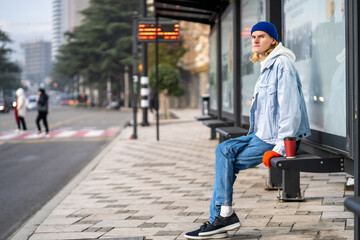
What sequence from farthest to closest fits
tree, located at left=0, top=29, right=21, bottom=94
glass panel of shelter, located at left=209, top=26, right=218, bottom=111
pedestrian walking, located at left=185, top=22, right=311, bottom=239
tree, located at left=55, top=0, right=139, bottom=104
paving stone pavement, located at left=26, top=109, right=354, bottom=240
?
1. tree, located at left=0, top=29, right=21, bottom=94
2. tree, located at left=55, top=0, right=139, bottom=104
3. glass panel of shelter, located at left=209, top=26, right=218, bottom=111
4. paving stone pavement, located at left=26, top=109, right=354, bottom=240
5. pedestrian walking, located at left=185, top=22, right=311, bottom=239

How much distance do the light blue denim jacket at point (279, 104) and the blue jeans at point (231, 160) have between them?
0.09 m

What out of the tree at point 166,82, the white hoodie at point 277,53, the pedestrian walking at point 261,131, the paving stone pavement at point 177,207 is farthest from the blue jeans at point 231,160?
the tree at point 166,82

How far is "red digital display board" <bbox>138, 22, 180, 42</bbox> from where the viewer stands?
15547 millimetres

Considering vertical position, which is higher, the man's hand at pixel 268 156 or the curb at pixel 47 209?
the man's hand at pixel 268 156

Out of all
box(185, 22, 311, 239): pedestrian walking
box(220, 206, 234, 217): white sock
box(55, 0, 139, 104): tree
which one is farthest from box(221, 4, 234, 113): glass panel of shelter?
box(55, 0, 139, 104): tree

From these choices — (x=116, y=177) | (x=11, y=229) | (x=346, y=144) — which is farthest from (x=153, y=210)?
(x=116, y=177)

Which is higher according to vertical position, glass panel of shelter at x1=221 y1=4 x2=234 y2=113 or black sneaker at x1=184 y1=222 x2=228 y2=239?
glass panel of shelter at x1=221 y1=4 x2=234 y2=113

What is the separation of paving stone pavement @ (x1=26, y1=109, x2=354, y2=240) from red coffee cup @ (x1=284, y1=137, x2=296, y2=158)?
0.67 meters

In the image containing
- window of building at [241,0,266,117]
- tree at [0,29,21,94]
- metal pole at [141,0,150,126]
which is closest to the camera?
window of building at [241,0,266,117]

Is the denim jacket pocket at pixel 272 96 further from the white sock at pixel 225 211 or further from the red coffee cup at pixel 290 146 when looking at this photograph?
the white sock at pixel 225 211

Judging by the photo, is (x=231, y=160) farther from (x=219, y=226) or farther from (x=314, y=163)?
(x=314, y=163)

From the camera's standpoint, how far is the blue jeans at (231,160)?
4.70m

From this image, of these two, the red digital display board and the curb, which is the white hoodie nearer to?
the curb

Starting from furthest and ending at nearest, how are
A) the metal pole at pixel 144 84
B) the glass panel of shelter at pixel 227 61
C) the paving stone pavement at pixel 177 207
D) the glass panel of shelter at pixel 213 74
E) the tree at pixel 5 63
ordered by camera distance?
the tree at pixel 5 63
the metal pole at pixel 144 84
the glass panel of shelter at pixel 213 74
the glass panel of shelter at pixel 227 61
the paving stone pavement at pixel 177 207
